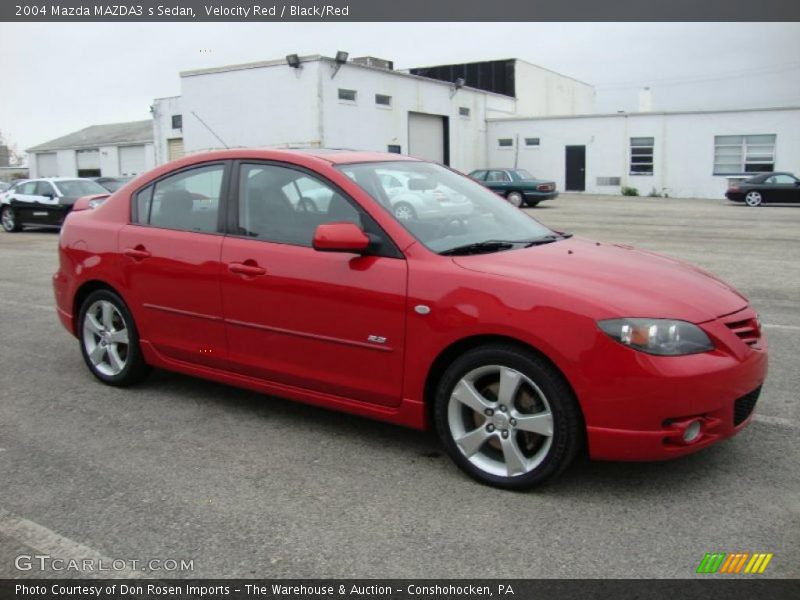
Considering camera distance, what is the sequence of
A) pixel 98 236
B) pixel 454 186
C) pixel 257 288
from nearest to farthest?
pixel 257 288
pixel 454 186
pixel 98 236

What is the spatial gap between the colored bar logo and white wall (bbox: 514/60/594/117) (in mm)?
45937

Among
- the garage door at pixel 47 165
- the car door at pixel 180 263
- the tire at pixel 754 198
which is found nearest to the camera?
the car door at pixel 180 263

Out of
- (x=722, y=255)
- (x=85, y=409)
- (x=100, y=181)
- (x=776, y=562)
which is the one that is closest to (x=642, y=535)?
(x=776, y=562)

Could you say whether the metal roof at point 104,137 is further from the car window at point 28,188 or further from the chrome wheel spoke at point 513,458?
the chrome wheel spoke at point 513,458

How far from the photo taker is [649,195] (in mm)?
38531

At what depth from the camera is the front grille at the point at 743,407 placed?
359 cm

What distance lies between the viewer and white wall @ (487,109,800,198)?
3578 cm

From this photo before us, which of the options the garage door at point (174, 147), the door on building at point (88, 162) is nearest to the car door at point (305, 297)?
the garage door at point (174, 147)

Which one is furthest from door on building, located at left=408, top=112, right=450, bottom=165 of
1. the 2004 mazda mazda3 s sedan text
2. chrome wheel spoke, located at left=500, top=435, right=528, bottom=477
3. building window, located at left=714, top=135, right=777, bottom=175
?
chrome wheel spoke, located at left=500, top=435, right=528, bottom=477

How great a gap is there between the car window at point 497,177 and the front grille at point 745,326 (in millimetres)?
26516

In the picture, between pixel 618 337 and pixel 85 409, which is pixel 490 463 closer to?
pixel 618 337

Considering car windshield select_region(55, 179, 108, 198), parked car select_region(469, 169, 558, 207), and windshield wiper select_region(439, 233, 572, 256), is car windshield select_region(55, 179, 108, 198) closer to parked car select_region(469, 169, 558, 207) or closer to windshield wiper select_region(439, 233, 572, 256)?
parked car select_region(469, 169, 558, 207)

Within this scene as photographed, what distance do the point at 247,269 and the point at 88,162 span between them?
1990 inches

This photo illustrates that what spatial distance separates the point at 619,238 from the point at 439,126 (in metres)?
22.6
